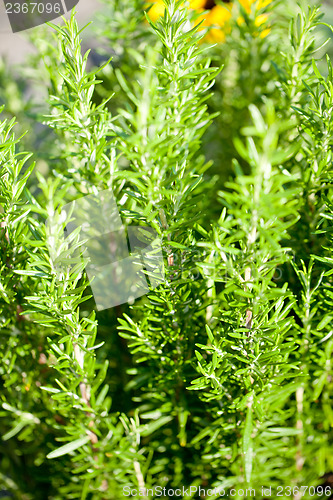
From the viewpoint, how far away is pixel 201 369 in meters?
0.41

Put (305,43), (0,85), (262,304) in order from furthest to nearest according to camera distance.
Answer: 1. (0,85)
2. (305,43)
3. (262,304)

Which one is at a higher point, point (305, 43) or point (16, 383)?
point (305, 43)

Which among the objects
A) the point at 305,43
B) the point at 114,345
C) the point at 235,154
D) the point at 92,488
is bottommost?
the point at 92,488

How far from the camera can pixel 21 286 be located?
512 millimetres

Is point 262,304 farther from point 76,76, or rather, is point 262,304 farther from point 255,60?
point 255,60

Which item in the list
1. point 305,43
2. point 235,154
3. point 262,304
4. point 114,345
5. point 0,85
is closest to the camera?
point 262,304

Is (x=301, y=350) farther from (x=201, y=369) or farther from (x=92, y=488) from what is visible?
(x=92, y=488)

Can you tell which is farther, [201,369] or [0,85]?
[0,85]

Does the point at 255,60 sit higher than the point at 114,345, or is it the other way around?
the point at 255,60

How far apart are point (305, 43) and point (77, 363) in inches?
18.5

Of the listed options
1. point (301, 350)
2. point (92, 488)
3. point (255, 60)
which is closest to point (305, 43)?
point (255, 60)

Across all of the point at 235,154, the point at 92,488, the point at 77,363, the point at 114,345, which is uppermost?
the point at 235,154

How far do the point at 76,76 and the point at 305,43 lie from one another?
0.95ft

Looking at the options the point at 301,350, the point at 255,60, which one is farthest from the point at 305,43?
the point at 301,350
